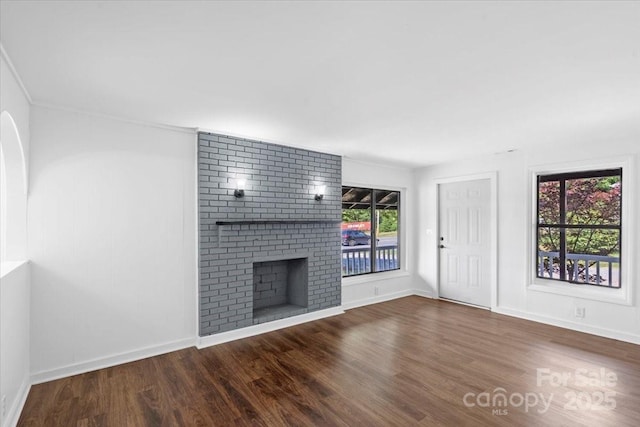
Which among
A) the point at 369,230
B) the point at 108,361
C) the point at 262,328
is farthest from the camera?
the point at 369,230

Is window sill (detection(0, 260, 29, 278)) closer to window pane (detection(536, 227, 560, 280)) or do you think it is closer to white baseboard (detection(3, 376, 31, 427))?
white baseboard (detection(3, 376, 31, 427))

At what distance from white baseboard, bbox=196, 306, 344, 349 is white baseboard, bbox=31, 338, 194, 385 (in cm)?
19

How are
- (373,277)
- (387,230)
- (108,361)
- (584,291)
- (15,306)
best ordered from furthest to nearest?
(387,230) < (373,277) < (584,291) < (108,361) < (15,306)

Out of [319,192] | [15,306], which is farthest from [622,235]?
[15,306]

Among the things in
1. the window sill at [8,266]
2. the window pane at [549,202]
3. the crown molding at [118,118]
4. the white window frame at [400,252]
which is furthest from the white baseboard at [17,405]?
the window pane at [549,202]

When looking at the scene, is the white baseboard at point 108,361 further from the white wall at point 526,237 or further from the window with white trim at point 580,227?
the window with white trim at point 580,227

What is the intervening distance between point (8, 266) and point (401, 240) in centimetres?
543

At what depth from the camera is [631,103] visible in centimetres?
278

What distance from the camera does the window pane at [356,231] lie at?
547cm

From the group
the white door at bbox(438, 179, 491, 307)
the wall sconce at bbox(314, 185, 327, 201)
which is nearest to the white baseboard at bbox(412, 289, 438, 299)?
the white door at bbox(438, 179, 491, 307)

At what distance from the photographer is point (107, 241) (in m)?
3.18

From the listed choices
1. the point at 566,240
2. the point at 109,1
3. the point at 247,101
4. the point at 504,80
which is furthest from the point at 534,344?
the point at 109,1

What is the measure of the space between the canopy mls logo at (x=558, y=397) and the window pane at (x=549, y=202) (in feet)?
7.37

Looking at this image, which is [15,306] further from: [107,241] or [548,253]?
[548,253]
